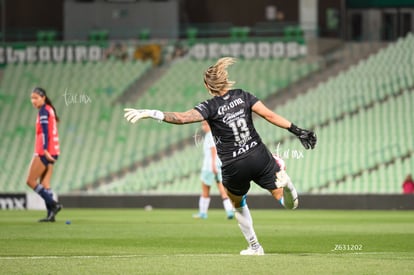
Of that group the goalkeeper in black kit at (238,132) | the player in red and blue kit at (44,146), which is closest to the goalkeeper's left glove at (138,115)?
the goalkeeper in black kit at (238,132)

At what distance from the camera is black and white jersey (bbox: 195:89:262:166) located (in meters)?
12.3

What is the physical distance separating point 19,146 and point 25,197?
21.2 ft

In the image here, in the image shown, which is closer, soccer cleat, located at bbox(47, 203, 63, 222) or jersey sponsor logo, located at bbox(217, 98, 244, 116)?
jersey sponsor logo, located at bbox(217, 98, 244, 116)

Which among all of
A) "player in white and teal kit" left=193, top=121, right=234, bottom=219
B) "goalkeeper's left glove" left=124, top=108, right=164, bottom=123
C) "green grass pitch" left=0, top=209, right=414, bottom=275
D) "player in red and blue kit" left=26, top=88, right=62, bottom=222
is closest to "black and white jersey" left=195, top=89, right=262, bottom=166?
"goalkeeper's left glove" left=124, top=108, right=164, bottom=123

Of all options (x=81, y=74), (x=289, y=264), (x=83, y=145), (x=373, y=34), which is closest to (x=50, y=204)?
(x=289, y=264)

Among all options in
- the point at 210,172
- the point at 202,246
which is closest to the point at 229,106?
the point at 202,246

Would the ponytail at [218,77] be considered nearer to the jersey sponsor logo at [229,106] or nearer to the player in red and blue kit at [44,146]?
the jersey sponsor logo at [229,106]

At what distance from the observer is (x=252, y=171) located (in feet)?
40.6

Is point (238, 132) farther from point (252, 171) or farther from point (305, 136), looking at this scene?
point (305, 136)

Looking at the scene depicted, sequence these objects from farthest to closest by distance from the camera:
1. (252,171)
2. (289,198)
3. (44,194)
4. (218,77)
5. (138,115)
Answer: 1. (44,194)
2. (289,198)
3. (252,171)
4. (218,77)
5. (138,115)

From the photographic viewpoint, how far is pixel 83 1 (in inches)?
1604

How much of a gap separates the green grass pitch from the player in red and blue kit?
27.6 inches

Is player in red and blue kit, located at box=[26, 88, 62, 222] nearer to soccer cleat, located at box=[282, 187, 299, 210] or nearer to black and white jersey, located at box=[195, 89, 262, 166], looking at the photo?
black and white jersey, located at box=[195, 89, 262, 166]

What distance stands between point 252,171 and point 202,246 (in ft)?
7.64
